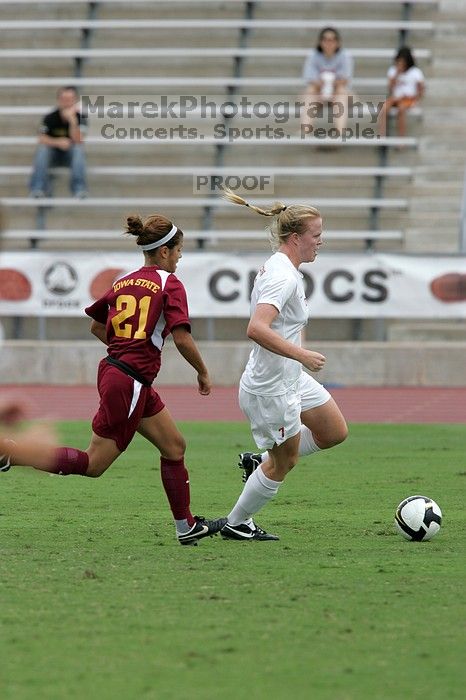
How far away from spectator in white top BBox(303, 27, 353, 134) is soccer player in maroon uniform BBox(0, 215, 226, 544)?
16.1 m

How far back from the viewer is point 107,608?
18.1 feet

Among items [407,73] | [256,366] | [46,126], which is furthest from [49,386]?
[256,366]

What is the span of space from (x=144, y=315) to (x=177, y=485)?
0.95 meters

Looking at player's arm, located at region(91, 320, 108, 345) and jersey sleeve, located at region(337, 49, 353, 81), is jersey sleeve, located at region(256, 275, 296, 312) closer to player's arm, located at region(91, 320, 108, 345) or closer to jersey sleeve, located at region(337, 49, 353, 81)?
player's arm, located at region(91, 320, 108, 345)

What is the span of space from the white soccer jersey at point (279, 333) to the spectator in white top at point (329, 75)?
16019mm

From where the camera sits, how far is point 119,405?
695cm

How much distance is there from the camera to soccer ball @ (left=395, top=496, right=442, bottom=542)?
7.39 meters

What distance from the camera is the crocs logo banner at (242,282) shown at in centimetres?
1830

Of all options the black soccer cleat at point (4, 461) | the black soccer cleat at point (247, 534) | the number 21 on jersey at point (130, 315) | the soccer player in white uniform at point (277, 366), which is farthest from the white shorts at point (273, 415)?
the black soccer cleat at point (4, 461)

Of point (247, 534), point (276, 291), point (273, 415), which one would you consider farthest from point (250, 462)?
point (276, 291)

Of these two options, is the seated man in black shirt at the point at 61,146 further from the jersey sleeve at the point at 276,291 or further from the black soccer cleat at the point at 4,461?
the black soccer cleat at the point at 4,461

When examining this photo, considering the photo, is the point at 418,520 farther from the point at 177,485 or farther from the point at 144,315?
the point at 144,315

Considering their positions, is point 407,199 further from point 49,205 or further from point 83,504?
point 83,504

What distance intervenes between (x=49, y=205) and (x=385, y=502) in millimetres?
14302
